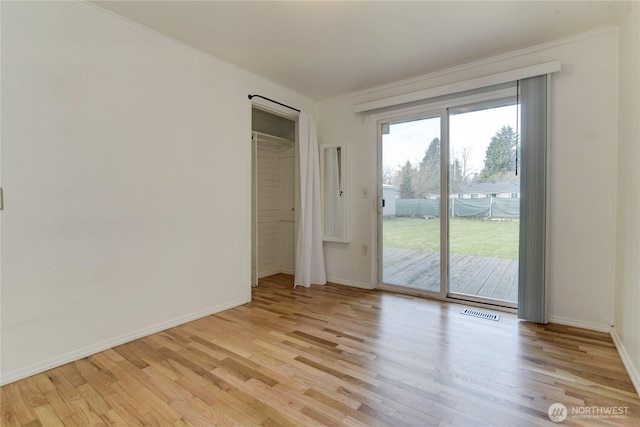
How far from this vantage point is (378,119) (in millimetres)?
3695

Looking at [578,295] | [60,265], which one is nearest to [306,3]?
[60,265]

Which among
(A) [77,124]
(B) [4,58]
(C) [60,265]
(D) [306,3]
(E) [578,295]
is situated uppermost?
(D) [306,3]

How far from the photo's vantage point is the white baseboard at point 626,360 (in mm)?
1686

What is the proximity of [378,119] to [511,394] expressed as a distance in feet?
9.87

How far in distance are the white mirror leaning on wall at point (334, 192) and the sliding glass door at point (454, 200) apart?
0.52 meters

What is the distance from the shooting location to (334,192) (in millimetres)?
4082

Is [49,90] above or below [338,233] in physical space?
above

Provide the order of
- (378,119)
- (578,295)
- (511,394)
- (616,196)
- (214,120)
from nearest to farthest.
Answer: (511,394) → (616,196) → (578,295) → (214,120) → (378,119)

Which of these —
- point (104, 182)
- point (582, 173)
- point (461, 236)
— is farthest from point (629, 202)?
point (104, 182)

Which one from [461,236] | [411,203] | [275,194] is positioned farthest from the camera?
[275,194]

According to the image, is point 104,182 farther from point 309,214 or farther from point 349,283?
point 349,283

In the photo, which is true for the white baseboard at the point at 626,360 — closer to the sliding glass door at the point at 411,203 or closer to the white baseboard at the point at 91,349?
the sliding glass door at the point at 411,203

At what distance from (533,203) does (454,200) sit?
2.43ft

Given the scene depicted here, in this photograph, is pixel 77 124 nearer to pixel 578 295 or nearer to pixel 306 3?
pixel 306 3
